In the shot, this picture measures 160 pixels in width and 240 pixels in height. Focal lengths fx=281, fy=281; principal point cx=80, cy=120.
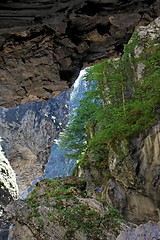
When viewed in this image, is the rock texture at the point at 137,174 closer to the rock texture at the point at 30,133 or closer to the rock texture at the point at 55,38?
the rock texture at the point at 55,38

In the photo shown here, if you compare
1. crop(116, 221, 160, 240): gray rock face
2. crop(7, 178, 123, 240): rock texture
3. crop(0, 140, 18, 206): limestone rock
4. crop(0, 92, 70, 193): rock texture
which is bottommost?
crop(116, 221, 160, 240): gray rock face

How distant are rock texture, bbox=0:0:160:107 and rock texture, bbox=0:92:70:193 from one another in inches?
742

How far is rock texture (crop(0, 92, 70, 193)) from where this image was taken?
2747 centimetres

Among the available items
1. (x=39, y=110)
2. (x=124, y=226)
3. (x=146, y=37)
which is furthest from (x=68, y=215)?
(x=39, y=110)

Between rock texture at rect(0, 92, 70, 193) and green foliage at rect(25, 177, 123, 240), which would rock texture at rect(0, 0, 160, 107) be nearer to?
green foliage at rect(25, 177, 123, 240)

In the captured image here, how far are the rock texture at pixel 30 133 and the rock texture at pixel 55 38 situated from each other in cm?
1885

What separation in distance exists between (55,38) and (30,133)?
2219 centimetres

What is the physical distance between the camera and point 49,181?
1171 cm

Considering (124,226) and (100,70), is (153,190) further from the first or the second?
(100,70)

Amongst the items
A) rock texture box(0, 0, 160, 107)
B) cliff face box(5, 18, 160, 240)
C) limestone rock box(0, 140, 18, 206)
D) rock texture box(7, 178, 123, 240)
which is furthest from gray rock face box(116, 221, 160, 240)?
limestone rock box(0, 140, 18, 206)

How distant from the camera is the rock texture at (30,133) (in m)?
27.5

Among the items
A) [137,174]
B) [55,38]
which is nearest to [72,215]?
[137,174]

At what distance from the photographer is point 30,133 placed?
27859 millimetres

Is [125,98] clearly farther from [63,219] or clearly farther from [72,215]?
[63,219]
